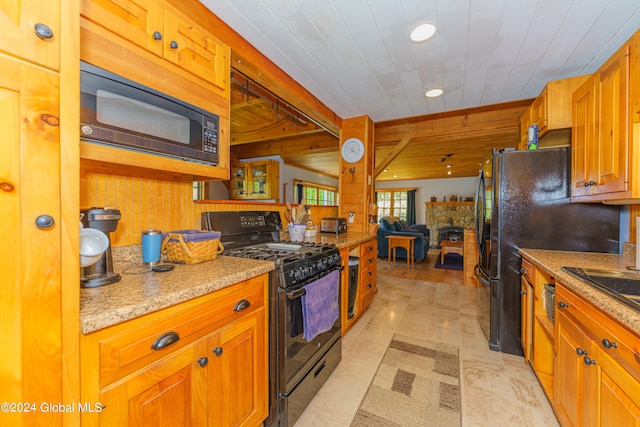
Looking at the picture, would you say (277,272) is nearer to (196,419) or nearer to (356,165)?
(196,419)

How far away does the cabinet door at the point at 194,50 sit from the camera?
1.19 meters

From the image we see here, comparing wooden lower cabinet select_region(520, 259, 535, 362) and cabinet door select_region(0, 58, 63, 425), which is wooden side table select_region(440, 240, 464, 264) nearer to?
wooden lower cabinet select_region(520, 259, 535, 362)

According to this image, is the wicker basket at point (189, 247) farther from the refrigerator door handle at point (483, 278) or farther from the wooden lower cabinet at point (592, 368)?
the refrigerator door handle at point (483, 278)

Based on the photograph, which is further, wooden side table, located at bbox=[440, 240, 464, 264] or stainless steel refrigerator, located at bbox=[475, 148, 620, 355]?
wooden side table, located at bbox=[440, 240, 464, 264]

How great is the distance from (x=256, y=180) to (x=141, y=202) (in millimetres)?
4276

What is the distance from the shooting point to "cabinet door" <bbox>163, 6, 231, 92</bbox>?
1188 mm

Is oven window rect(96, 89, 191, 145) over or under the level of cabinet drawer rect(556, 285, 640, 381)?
over

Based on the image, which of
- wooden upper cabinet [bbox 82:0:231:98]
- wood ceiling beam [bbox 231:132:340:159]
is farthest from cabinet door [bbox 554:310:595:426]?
wood ceiling beam [bbox 231:132:340:159]

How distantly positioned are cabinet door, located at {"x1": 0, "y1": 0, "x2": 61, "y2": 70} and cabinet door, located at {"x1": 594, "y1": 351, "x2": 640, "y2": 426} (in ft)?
6.21

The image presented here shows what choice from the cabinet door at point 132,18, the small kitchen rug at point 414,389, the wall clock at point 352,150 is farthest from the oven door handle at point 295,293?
the wall clock at point 352,150

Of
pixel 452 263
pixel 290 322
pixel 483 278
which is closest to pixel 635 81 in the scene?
pixel 483 278

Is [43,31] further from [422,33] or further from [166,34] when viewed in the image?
[422,33]

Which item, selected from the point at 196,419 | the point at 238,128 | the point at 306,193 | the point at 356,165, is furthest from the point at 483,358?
the point at 306,193

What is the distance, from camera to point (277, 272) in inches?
52.6
